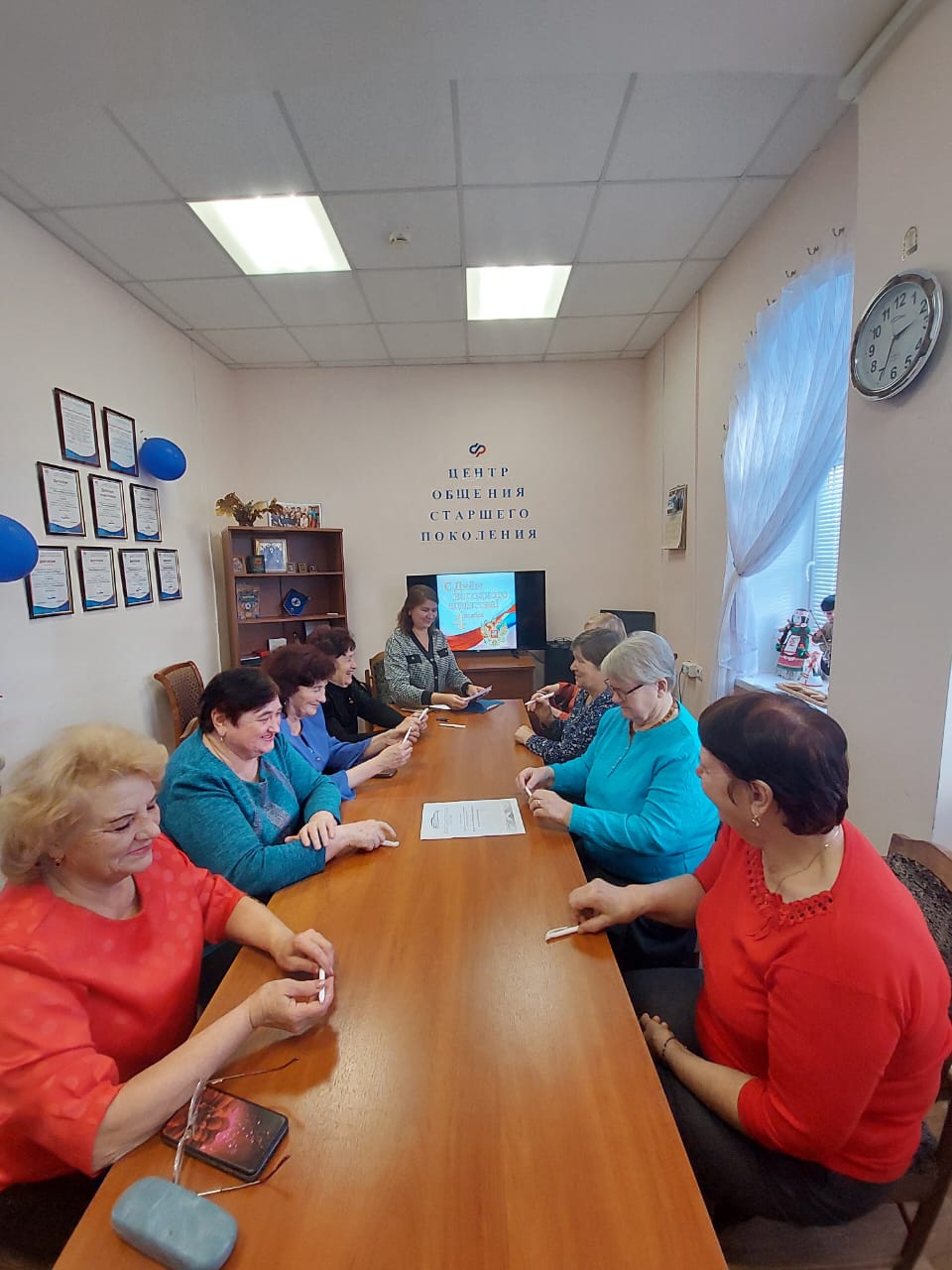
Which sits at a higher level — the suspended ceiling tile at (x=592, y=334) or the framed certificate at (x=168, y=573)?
the suspended ceiling tile at (x=592, y=334)

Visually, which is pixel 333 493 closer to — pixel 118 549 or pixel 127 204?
pixel 118 549

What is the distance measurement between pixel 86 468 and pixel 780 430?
3.30 meters

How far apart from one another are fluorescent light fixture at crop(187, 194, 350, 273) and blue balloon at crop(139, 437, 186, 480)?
1051mm

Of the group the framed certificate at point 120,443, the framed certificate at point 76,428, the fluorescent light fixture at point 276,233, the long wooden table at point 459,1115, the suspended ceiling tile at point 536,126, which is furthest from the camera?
the framed certificate at point 120,443

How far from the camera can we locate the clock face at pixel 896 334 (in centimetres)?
150

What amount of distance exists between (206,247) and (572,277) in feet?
6.16

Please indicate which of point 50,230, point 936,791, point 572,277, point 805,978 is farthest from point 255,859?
point 572,277

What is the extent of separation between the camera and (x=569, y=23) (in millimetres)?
1527

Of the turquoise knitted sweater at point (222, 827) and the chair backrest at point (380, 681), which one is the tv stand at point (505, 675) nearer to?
the chair backrest at point (380, 681)

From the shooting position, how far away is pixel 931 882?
1097 millimetres

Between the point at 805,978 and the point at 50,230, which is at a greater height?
the point at 50,230

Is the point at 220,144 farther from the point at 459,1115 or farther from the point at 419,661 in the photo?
the point at 459,1115

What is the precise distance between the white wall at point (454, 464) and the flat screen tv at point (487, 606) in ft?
0.56

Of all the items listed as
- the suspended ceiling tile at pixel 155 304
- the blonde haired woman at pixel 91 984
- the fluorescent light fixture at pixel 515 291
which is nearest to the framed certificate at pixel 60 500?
the suspended ceiling tile at pixel 155 304
